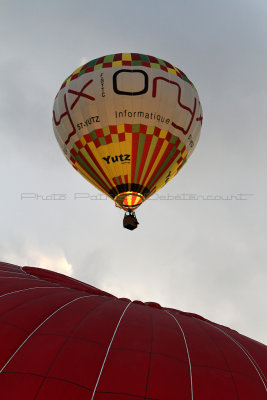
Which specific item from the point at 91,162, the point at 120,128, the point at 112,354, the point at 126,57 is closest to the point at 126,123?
the point at 120,128

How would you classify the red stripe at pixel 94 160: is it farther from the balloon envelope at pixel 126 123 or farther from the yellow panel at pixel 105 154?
the yellow panel at pixel 105 154

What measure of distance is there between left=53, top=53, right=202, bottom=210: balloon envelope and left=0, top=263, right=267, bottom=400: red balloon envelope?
27.7 ft

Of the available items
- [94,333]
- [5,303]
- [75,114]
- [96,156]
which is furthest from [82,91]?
[94,333]

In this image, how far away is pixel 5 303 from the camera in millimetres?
8812

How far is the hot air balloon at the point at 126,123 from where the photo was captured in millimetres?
16828

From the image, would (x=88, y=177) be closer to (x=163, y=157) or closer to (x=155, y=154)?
(x=155, y=154)

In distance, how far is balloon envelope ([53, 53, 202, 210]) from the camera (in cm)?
1683

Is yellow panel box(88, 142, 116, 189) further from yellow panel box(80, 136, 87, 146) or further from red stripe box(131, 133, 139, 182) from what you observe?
red stripe box(131, 133, 139, 182)

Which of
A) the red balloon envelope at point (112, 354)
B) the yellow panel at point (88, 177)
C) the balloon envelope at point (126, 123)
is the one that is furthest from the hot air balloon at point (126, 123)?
the red balloon envelope at point (112, 354)

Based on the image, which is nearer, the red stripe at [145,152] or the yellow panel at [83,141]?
the red stripe at [145,152]

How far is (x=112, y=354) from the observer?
729cm

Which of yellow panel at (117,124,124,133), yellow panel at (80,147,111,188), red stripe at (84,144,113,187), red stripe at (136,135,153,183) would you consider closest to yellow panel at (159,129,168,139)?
red stripe at (136,135,153,183)

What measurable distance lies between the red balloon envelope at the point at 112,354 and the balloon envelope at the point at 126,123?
845 centimetres

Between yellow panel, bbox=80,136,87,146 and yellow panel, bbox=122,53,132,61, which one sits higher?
yellow panel, bbox=122,53,132,61
